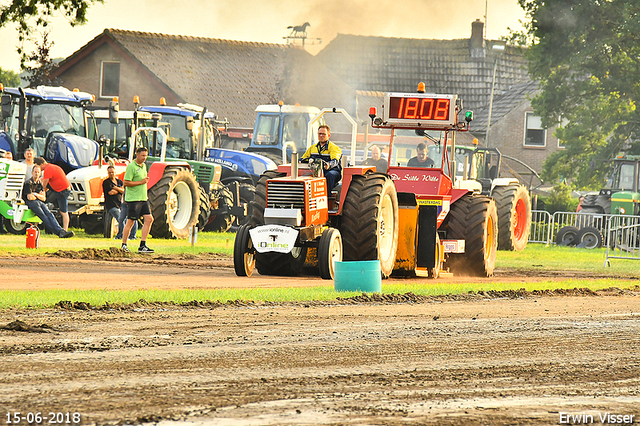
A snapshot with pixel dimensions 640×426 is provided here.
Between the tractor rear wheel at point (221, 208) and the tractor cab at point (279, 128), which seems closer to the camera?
the tractor rear wheel at point (221, 208)

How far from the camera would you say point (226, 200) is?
24969 millimetres

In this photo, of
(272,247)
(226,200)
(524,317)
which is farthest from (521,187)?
(524,317)

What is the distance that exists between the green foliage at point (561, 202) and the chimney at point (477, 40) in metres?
14.9

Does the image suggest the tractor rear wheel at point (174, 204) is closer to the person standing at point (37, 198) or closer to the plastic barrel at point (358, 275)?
the person standing at point (37, 198)

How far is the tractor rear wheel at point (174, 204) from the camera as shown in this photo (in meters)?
20.9

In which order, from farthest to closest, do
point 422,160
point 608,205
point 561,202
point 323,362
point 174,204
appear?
point 561,202 < point 608,205 < point 174,204 < point 422,160 < point 323,362

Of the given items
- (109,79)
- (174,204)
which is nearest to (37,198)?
(174,204)

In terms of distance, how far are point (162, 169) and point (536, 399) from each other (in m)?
16.2

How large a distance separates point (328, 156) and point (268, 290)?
2.86m

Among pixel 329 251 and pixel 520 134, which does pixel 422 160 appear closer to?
pixel 329 251

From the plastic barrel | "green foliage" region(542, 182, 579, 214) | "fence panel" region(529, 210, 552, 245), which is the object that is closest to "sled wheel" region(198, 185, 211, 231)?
"fence panel" region(529, 210, 552, 245)

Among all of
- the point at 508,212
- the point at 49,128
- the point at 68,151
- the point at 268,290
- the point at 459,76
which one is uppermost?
the point at 459,76

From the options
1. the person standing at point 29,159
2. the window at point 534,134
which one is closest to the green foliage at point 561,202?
the window at point 534,134

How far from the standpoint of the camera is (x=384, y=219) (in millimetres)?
14305
